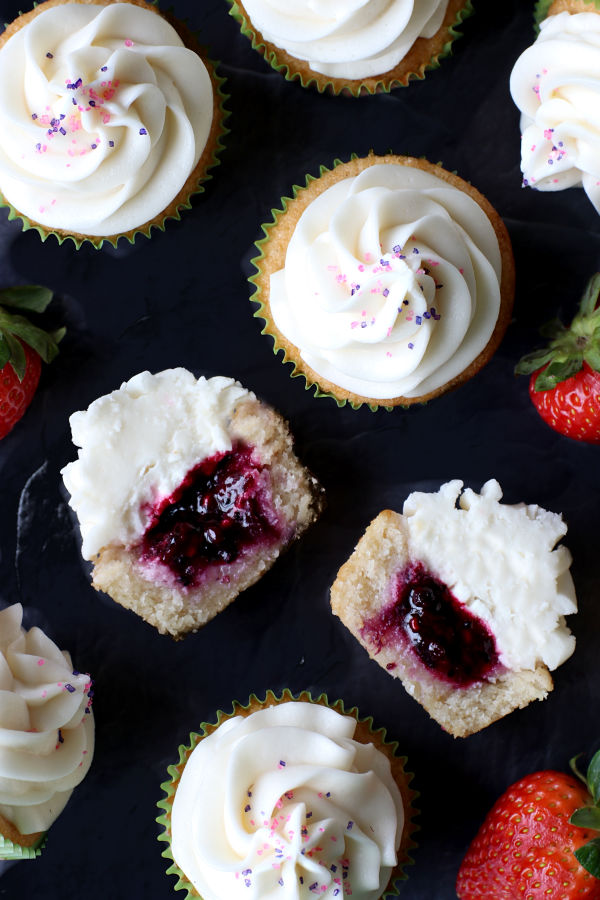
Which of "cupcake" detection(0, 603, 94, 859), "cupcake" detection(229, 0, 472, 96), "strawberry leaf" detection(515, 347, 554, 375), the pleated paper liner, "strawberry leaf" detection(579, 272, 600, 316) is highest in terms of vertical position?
the pleated paper liner

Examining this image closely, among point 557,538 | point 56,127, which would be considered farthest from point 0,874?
point 56,127

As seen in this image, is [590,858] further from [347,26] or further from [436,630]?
[347,26]

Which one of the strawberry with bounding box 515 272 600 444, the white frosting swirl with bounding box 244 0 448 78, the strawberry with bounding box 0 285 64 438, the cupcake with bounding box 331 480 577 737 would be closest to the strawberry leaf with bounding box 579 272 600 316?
the strawberry with bounding box 515 272 600 444

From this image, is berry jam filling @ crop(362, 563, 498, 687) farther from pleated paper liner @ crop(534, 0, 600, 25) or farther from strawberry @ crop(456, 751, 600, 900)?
pleated paper liner @ crop(534, 0, 600, 25)

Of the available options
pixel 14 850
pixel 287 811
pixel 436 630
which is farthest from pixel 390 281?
pixel 14 850

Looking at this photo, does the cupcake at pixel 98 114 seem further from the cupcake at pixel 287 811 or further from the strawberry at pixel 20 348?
the cupcake at pixel 287 811

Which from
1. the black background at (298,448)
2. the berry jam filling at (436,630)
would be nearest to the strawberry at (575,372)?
the black background at (298,448)

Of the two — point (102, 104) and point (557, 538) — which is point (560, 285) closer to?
point (557, 538)
